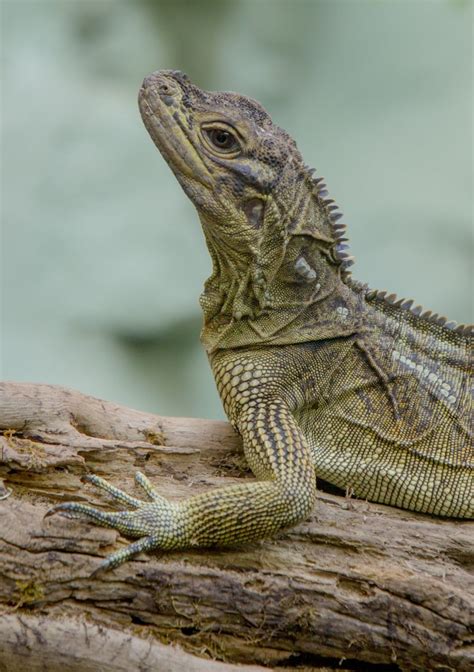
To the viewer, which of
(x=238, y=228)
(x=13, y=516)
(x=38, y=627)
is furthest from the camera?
(x=238, y=228)

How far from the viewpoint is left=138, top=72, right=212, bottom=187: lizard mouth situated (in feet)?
16.0

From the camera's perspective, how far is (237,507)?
442cm

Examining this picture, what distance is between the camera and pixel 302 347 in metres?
5.16

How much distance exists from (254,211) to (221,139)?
53cm

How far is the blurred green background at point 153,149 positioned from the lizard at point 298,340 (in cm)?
414

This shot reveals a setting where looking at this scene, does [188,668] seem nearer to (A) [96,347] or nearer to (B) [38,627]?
(B) [38,627]

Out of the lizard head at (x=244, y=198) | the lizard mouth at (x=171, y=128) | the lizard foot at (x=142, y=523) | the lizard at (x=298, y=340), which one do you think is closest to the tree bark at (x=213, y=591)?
the lizard foot at (x=142, y=523)

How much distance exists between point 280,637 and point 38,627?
4.59ft

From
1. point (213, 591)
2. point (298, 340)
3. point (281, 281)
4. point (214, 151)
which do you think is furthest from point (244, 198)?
point (213, 591)

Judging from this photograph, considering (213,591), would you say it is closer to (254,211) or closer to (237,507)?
(237,507)

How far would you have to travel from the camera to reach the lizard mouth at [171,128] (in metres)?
4.87

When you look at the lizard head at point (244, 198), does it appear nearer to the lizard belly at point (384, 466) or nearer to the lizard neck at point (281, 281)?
the lizard neck at point (281, 281)

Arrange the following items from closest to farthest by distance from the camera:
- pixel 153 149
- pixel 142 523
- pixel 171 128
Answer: pixel 142 523 < pixel 171 128 < pixel 153 149

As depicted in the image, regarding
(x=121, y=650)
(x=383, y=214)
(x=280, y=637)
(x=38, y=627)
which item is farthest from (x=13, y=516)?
(x=383, y=214)
